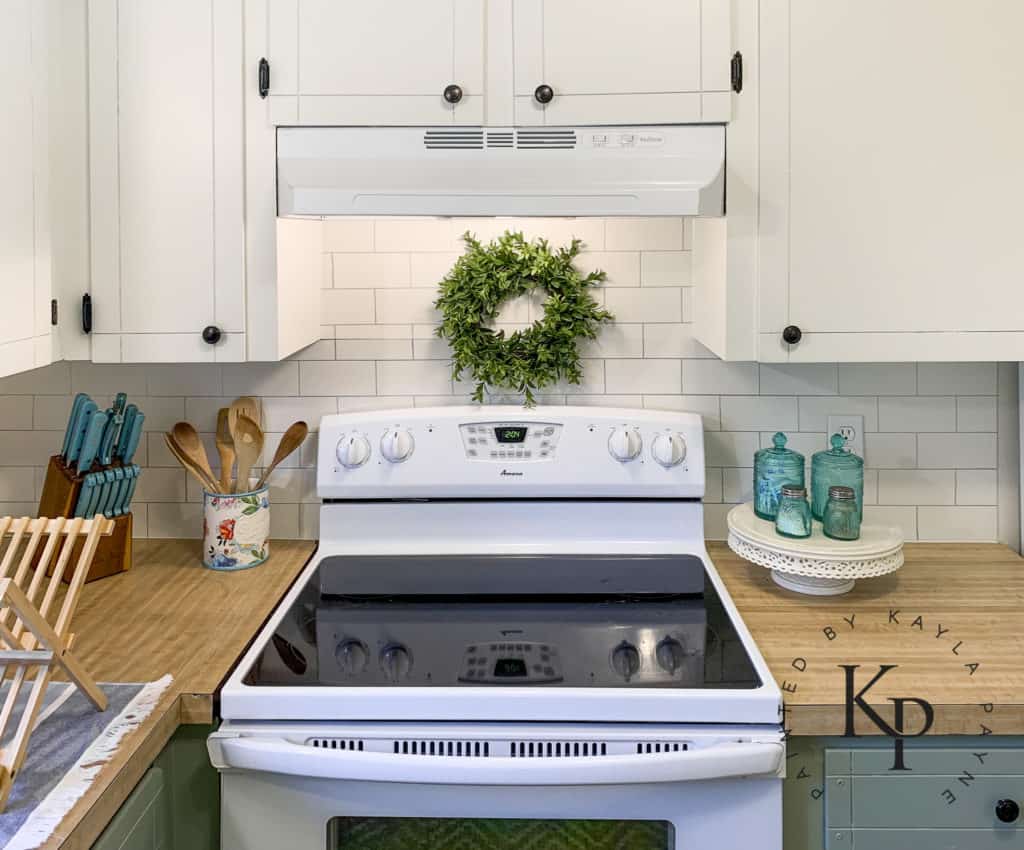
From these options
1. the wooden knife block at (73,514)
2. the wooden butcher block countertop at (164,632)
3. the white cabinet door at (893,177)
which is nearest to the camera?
the wooden butcher block countertop at (164,632)

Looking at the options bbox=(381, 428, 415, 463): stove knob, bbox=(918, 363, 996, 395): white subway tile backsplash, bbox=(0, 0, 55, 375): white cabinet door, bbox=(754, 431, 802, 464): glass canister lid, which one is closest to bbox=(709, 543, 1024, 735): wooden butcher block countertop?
bbox=(754, 431, 802, 464): glass canister lid

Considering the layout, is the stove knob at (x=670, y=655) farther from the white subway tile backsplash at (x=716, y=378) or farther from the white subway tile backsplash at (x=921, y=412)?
the white subway tile backsplash at (x=921, y=412)

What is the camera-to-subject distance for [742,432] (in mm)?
2227

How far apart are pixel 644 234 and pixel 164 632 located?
119 cm

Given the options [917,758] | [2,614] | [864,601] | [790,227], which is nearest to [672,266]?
[790,227]

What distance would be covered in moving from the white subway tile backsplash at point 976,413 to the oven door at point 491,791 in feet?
3.28

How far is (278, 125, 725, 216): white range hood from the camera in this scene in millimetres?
1799

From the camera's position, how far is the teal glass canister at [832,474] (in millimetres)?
2051

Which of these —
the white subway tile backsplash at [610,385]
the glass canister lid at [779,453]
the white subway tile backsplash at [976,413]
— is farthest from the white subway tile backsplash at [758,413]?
the white subway tile backsplash at [976,413]

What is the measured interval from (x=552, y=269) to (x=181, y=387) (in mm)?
809

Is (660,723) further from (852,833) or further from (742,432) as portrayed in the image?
(742,432)

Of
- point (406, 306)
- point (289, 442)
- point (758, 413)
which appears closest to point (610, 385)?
point (758, 413)

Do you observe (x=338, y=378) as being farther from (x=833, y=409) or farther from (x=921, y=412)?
(x=921, y=412)

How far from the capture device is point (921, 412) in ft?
7.25
